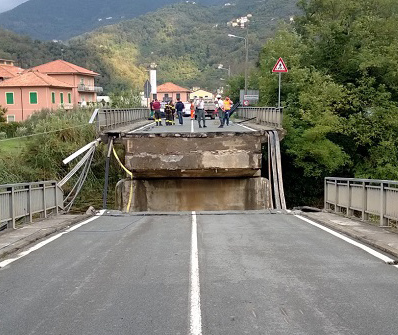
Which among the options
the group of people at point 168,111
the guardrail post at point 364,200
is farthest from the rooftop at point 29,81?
the guardrail post at point 364,200

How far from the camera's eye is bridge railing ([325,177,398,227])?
12.3 m

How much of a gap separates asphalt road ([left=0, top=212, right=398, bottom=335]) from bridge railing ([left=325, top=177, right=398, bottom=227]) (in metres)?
2.16

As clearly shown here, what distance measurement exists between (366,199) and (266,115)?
57.7 ft

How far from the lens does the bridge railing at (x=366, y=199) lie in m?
12.3

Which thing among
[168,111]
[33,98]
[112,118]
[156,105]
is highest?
[33,98]

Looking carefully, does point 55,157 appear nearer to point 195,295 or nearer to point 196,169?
point 196,169

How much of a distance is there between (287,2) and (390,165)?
452ft

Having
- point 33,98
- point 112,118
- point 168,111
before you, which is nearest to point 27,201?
→ point 112,118

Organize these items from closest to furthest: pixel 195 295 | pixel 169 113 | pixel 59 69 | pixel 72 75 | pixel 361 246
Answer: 1. pixel 195 295
2. pixel 361 246
3. pixel 169 113
4. pixel 72 75
5. pixel 59 69

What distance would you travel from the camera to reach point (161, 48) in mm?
163625

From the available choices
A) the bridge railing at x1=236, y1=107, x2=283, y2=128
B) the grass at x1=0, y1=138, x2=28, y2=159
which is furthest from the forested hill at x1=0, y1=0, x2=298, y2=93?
the grass at x1=0, y1=138, x2=28, y2=159

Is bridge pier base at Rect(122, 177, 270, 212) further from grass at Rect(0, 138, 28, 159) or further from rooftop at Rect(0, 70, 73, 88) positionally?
rooftop at Rect(0, 70, 73, 88)

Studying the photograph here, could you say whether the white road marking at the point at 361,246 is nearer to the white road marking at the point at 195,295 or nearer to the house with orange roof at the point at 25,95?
the white road marking at the point at 195,295

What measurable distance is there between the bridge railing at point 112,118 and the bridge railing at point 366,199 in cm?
1087
